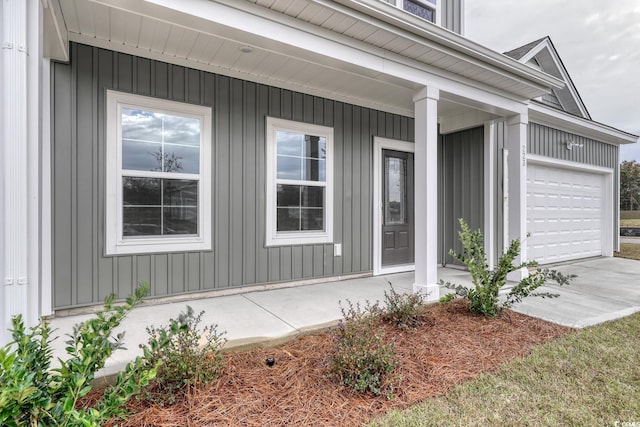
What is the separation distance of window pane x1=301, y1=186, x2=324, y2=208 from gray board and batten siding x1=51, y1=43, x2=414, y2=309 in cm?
25

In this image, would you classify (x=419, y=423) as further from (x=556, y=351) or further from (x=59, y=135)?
(x=59, y=135)

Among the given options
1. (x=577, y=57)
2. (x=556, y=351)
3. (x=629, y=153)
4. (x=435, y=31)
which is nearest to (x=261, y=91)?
(x=435, y=31)

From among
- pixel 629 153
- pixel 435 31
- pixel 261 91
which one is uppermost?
pixel 629 153

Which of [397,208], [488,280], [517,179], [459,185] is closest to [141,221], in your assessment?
[488,280]

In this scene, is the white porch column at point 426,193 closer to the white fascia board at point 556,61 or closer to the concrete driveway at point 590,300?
the concrete driveway at point 590,300

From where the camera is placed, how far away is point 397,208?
5840mm

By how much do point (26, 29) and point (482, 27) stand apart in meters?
13.6

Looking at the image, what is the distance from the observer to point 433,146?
401cm

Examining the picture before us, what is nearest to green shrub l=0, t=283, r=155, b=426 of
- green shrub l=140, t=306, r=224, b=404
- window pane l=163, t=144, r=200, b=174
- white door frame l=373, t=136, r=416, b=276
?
green shrub l=140, t=306, r=224, b=404

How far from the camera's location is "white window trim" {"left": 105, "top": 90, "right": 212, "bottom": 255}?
358 cm

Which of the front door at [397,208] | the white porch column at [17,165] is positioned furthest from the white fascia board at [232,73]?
the white porch column at [17,165]

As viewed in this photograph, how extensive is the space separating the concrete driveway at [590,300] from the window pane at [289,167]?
3.19 m

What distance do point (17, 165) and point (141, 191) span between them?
186 centimetres

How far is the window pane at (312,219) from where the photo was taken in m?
4.92
